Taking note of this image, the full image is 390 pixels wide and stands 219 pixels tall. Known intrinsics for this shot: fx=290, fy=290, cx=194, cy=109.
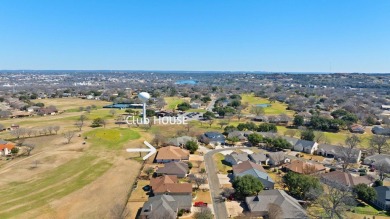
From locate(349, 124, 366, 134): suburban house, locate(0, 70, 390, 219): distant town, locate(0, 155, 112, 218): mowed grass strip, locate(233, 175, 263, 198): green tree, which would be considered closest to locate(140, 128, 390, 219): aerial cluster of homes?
locate(0, 70, 390, 219): distant town

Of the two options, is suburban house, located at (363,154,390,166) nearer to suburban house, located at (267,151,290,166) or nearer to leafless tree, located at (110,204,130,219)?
suburban house, located at (267,151,290,166)

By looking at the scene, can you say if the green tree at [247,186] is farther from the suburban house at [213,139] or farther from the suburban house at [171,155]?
the suburban house at [213,139]

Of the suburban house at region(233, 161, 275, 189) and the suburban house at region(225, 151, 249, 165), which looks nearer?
the suburban house at region(233, 161, 275, 189)

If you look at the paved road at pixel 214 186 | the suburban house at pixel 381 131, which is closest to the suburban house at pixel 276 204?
the paved road at pixel 214 186

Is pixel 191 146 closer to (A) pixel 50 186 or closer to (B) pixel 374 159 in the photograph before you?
(A) pixel 50 186

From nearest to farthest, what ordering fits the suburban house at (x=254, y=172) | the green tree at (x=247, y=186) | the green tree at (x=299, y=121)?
the green tree at (x=247, y=186), the suburban house at (x=254, y=172), the green tree at (x=299, y=121)

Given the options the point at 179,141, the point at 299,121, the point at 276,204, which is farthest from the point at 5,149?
the point at 299,121
